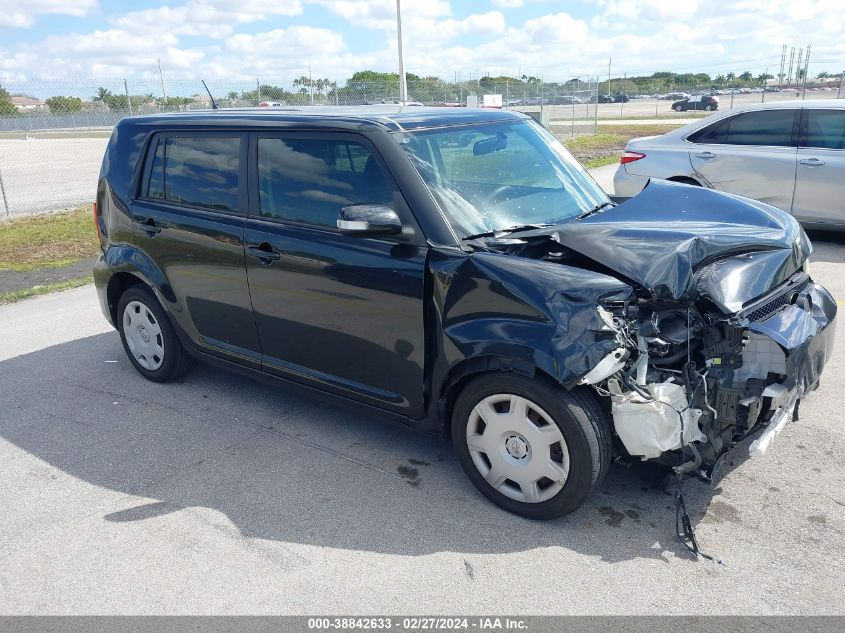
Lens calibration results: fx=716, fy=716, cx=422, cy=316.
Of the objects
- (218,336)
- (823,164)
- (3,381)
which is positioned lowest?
(3,381)

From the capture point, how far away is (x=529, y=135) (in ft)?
14.7

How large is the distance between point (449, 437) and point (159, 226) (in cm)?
248

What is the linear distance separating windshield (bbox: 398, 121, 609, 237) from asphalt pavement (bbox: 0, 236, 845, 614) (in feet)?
4.57

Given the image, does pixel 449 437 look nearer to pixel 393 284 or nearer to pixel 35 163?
pixel 393 284

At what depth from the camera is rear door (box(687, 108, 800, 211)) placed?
8109 millimetres

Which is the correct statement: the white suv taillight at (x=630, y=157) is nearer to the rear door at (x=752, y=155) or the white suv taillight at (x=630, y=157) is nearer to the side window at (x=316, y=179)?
the rear door at (x=752, y=155)

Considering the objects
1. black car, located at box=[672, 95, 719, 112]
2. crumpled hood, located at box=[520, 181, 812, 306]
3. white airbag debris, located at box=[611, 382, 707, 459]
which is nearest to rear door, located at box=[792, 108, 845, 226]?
crumpled hood, located at box=[520, 181, 812, 306]

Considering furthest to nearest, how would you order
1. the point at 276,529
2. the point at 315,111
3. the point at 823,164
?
the point at 823,164 < the point at 315,111 < the point at 276,529

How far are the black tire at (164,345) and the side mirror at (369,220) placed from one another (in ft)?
6.94

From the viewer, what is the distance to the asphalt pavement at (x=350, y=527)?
115 inches

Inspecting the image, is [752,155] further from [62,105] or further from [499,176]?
[62,105]

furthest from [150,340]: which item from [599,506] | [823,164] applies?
[823,164]

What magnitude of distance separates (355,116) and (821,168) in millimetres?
6231

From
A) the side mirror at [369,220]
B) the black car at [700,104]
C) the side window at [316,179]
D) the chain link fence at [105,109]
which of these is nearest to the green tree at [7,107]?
the chain link fence at [105,109]
